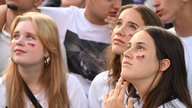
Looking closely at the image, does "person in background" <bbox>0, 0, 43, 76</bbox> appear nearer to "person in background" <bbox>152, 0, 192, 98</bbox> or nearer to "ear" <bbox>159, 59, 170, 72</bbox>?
"person in background" <bbox>152, 0, 192, 98</bbox>

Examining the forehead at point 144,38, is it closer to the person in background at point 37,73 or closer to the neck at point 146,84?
the neck at point 146,84

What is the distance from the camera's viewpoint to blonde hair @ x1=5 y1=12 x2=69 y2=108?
3912mm

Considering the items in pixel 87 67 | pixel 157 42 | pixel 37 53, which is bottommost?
pixel 87 67

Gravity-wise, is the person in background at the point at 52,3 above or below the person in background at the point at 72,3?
below

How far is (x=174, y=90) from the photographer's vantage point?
326cm

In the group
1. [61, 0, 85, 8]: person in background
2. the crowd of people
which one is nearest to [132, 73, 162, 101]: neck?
the crowd of people

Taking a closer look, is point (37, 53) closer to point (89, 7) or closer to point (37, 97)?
point (37, 97)

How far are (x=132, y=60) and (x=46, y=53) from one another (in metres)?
0.91

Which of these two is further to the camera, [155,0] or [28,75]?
[155,0]

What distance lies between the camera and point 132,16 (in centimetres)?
409

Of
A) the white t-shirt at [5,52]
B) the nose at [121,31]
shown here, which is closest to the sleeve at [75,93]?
the white t-shirt at [5,52]

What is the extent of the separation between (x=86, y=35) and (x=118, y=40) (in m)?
0.66

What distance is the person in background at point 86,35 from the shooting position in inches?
176

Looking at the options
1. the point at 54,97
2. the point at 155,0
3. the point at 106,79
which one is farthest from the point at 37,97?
the point at 155,0
